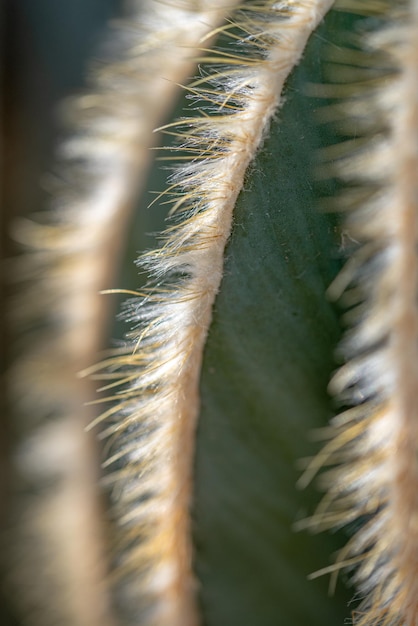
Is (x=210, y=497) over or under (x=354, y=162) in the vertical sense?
under

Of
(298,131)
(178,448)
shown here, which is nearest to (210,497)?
(178,448)

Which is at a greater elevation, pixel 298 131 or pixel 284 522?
pixel 298 131

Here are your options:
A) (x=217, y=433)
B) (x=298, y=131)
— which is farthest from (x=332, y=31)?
(x=217, y=433)

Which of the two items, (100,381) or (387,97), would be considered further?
(100,381)

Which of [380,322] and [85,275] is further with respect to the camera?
[85,275]

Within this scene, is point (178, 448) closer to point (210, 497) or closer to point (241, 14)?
point (210, 497)

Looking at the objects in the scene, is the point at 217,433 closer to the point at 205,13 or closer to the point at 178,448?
the point at 178,448
